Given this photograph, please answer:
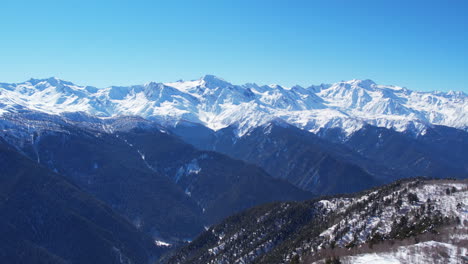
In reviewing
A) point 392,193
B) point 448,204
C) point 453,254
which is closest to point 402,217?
point 448,204

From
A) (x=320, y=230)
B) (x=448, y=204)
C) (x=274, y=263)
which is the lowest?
(x=274, y=263)

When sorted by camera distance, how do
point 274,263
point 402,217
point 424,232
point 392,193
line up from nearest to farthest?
point 424,232 → point 402,217 → point 274,263 → point 392,193

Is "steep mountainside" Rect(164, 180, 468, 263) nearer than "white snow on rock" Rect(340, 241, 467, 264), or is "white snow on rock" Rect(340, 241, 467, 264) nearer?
"white snow on rock" Rect(340, 241, 467, 264)

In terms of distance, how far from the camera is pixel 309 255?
148125 millimetres

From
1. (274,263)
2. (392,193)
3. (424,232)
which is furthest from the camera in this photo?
(392,193)

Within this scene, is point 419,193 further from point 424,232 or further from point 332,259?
point 332,259

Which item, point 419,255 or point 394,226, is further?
point 394,226

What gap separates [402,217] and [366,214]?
61.5ft

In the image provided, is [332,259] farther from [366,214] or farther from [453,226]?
[366,214]

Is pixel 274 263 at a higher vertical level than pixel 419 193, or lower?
lower

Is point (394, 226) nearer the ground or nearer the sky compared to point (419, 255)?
nearer the sky

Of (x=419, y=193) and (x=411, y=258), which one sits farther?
(x=419, y=193)

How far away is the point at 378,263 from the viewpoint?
371 feet

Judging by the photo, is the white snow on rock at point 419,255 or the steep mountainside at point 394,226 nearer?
the white snow on rock at point 419,255
